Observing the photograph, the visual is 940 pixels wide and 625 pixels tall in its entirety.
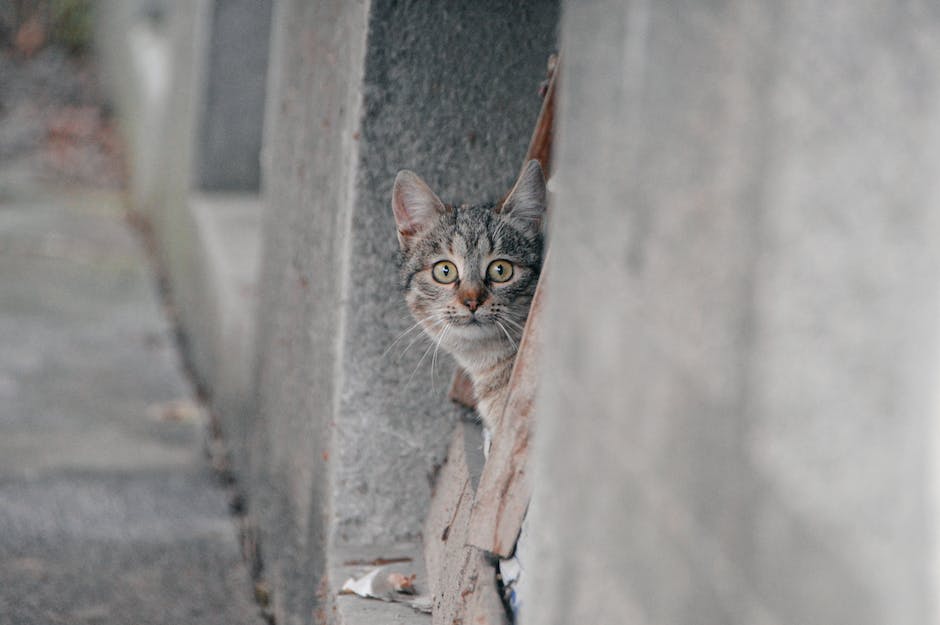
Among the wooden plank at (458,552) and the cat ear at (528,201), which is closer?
the wooden plank at (458,552)

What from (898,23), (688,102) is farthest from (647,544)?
(898,23)

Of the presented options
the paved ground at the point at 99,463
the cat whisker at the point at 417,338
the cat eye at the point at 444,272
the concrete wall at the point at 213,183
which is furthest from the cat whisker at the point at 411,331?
the concrete wall at the point at 213,183

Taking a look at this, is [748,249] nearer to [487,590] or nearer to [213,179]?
[487,590]

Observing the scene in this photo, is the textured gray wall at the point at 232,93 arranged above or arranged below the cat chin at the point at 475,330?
above

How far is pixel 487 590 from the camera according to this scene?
7.73ft

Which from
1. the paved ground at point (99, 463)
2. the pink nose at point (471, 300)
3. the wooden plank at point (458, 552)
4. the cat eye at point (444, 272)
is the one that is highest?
the cat eye at point (444, 272)

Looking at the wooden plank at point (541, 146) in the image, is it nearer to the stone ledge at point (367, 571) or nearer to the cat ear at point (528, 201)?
the cat ear at point (528, 201)

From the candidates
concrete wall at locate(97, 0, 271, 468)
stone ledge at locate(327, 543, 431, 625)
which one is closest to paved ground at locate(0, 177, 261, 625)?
concrete wall at locate(97, 0, 271, 468)

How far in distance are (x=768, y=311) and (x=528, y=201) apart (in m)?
1.80

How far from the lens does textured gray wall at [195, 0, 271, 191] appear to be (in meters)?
6.38

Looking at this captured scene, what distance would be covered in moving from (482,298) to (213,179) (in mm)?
3819

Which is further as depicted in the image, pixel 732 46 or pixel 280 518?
pixel 280 518

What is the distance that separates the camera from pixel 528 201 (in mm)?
2934

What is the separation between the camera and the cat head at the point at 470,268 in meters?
3.02
